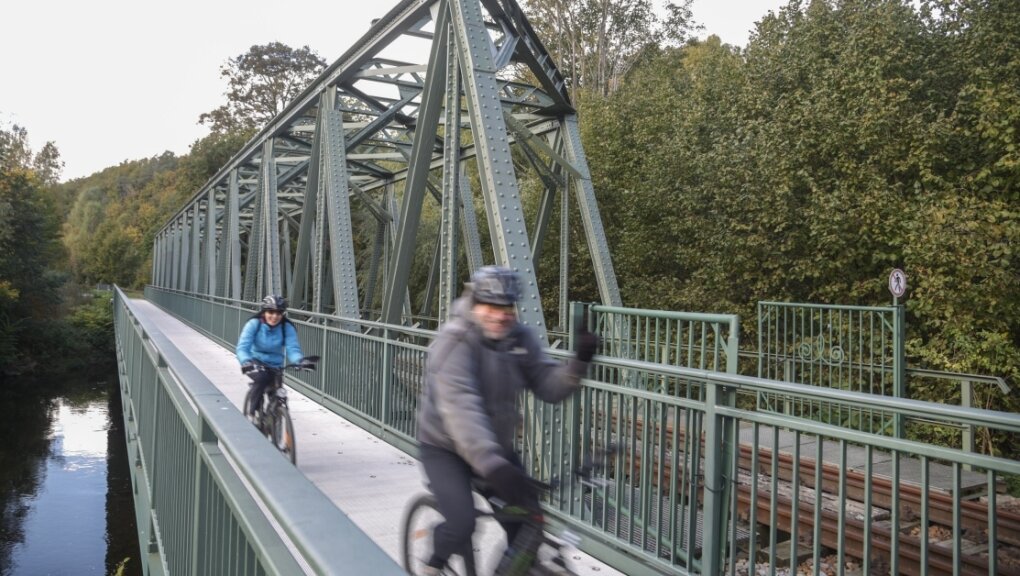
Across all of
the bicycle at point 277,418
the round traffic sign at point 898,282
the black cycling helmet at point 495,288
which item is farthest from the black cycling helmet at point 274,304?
the round traffic sign at point 898,282

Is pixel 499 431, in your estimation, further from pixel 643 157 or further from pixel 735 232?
pixel 643 157

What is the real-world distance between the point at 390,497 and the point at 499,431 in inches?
133

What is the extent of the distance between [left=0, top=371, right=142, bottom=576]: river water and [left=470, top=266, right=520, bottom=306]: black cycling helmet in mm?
10308

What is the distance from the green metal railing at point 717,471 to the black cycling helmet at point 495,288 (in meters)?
0.71

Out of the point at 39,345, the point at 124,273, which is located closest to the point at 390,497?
the point at 39,345

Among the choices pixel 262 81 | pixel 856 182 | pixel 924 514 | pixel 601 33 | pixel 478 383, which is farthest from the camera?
pixel 262 81

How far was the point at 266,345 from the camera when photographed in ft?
22.9

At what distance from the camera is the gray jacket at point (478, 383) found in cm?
284

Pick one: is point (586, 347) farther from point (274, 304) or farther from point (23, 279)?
point (23, 279)

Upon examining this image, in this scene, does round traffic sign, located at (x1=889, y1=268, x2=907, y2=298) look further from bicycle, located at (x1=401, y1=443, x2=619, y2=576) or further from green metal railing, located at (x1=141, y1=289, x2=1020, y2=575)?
bicycle, located at (x1=401, y1=443, x2=619, y2=576)

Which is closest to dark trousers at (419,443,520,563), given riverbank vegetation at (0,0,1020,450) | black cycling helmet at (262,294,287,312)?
black cycling helmet at (262,294,287,312)

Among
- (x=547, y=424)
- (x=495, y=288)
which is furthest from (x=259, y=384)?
(x=495, y=288)

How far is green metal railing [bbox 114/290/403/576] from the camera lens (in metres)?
1.41

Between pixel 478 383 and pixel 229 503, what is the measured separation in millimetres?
1084
